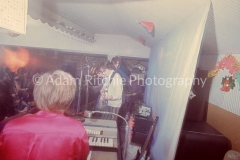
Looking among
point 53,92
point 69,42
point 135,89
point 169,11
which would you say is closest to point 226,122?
point 169,11

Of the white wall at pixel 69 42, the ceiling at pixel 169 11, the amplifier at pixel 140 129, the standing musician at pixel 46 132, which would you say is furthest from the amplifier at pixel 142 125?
the white wall at pixel 69 42

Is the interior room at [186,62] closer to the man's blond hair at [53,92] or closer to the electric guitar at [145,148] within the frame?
the electric guitar at [145,148]

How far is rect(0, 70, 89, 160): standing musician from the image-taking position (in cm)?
104

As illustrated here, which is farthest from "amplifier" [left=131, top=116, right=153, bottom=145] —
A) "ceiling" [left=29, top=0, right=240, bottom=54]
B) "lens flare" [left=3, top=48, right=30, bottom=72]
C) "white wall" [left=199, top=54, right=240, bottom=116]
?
"lens flare" [left=3, top=48, right=30, bottom=72]

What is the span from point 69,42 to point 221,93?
4.39 m

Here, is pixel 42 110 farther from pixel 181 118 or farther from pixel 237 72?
pixel 237 72

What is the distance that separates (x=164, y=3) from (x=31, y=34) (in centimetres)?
466

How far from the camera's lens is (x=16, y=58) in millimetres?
5473

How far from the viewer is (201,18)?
1.47m

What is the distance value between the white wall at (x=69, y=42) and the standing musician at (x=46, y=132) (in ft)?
14.3

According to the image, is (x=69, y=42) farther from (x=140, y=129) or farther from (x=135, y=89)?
(x=140, y=129)

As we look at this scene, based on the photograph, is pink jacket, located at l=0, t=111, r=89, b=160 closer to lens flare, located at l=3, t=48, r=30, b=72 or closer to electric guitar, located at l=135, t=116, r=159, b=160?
electric guitar, located at l=135, t=116, r=159, b=160

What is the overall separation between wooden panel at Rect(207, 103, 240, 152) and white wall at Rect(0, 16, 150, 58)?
128 inches

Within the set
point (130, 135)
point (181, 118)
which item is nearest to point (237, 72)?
point (181, 118)
